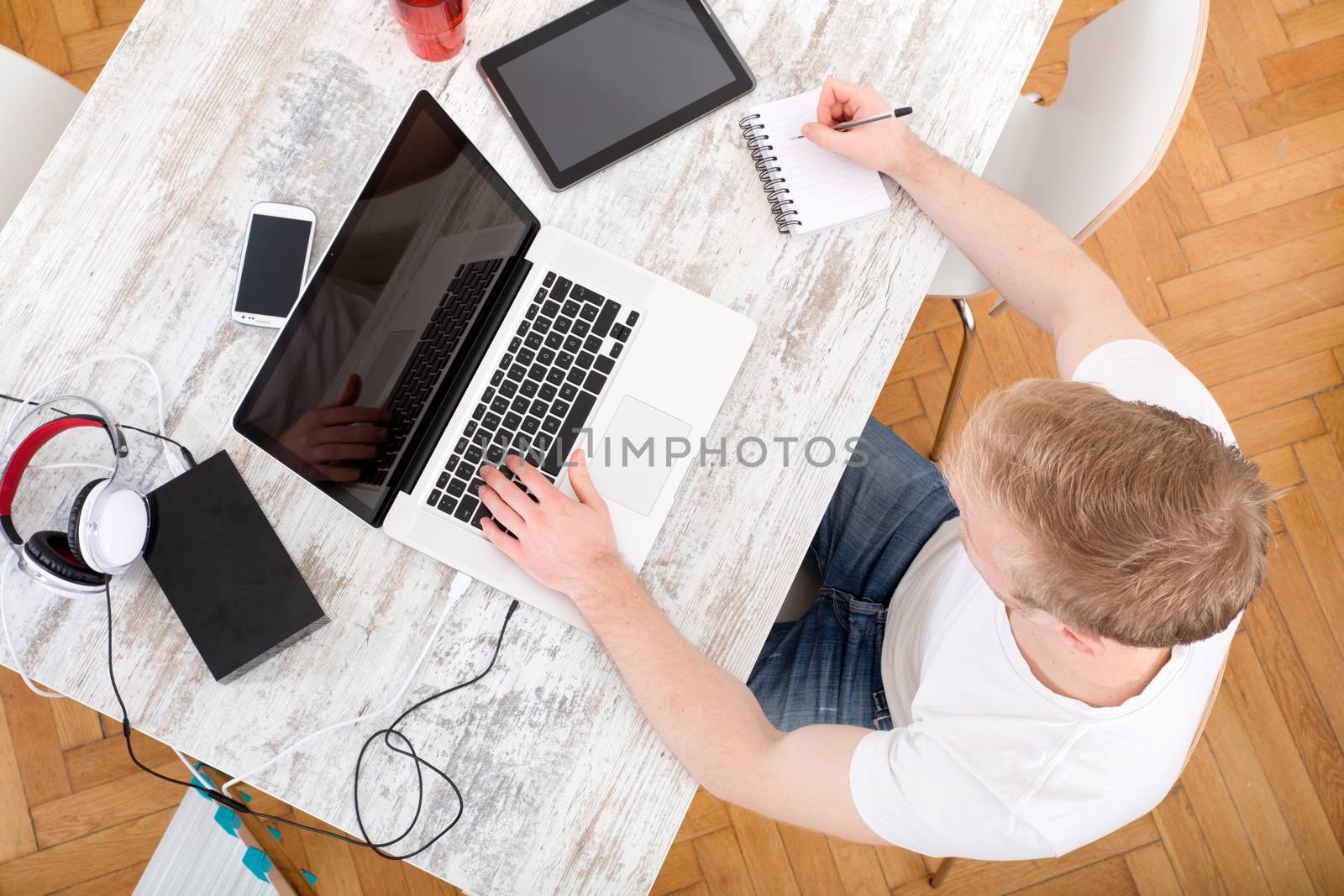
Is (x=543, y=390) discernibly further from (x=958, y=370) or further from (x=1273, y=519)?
(x=1273, y=519)

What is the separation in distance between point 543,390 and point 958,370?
0.87m

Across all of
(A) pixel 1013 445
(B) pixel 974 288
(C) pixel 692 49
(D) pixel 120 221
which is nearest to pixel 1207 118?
(B) pixel 974 288

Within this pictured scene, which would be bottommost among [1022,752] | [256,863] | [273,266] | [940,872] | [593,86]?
[940,872]

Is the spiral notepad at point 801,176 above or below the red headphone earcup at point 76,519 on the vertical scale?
above

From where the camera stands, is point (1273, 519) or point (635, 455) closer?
point (635, 455)

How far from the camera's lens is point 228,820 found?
149 centimetres

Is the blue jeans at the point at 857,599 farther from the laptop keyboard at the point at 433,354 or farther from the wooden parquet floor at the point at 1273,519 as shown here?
the wooden parquet floor at the point at 1273,519

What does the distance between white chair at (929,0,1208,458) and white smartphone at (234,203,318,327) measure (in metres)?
0.88

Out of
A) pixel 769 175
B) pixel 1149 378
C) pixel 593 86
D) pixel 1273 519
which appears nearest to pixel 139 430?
pixel 593 86

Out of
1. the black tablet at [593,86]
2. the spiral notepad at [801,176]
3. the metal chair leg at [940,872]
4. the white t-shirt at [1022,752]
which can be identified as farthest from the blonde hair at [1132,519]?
the metal chair leg at [940,872]

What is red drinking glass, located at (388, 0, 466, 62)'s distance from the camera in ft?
3.11

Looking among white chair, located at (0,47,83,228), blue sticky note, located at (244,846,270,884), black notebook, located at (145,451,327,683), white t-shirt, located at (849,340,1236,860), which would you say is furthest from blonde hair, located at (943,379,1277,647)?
blue sticky note, located at (244,846,270,884)

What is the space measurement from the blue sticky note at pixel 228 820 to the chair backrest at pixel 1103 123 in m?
1.47

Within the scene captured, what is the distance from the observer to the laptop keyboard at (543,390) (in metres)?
0.95
